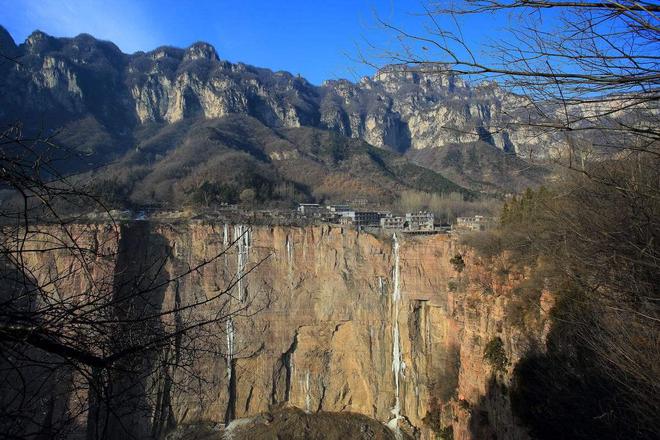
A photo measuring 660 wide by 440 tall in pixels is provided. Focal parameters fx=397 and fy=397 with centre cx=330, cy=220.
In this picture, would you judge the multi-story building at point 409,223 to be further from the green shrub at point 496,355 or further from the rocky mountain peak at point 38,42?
the rocky mountain peak at point 38,42

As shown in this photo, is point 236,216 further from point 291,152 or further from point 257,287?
point 291,152

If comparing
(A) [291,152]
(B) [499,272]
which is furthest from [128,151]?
(B) [499,272]

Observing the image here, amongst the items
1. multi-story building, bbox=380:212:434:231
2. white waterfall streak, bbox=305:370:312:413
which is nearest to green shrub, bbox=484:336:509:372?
white waterfall streak, bbox=305:370:312:413

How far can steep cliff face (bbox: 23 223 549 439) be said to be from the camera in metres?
17.7

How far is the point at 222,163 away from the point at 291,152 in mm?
15511

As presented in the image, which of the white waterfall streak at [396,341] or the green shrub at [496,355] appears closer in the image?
the green shrub at [496,355]

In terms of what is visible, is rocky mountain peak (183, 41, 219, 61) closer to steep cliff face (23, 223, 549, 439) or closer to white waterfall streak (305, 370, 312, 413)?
steep cliff face (23, 223, 549, 439)

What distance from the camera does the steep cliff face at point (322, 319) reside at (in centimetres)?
1769

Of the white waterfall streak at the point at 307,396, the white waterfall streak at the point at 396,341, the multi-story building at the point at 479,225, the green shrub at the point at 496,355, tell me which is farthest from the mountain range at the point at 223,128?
the green shrub at the point at 496,355

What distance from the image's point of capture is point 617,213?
508 centimetres

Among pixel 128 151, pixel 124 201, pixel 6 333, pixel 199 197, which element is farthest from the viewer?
pixel 128 151

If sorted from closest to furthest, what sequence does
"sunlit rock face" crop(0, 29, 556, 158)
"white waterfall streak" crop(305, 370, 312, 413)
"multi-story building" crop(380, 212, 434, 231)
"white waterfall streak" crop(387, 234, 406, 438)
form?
"white waterfall streak" crop(387, 234, 406, 438) → "white waterfall streak" crop(305, 370, 312, 413) → "multi-story building" crop(380, 212, 434, 231) → "sunlit rock face" crop(0, 29, 556, 158)

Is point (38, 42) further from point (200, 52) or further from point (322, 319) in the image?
point (322, 319)

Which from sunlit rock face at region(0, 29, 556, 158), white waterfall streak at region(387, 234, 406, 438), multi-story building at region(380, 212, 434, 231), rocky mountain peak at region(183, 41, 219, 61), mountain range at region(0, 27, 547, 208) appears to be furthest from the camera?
rocky mountain peak at region(183, 41, 219, 61)
